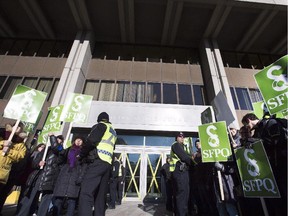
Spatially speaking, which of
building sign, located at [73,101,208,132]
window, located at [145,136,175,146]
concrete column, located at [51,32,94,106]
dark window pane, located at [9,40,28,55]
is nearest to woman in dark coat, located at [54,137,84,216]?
building sign, located at [73,101,208,132]

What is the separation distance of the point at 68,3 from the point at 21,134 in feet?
35.6

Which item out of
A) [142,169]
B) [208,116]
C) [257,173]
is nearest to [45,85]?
[142,169]

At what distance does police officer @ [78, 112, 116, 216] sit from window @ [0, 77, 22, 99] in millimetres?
10988

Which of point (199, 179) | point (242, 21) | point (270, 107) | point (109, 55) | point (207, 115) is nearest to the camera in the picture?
point (270, 107)

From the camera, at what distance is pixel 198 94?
12.4 meters

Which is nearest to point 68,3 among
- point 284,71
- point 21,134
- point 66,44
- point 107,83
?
point 66,44

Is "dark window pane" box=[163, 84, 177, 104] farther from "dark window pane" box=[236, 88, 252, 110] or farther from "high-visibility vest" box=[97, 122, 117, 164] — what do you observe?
"high-visibility vest" box=[97, 122, 117, 164]

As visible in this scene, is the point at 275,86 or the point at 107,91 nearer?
the point at 275,86

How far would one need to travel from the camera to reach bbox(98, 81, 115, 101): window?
1166 centimetres

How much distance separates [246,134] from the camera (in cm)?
346

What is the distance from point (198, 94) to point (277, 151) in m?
10.0

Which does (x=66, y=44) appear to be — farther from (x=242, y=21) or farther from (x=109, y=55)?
(x=242, y=21)

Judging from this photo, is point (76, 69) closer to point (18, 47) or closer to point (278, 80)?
point (18, 47)

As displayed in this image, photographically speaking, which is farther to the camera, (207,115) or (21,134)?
(207,115)
